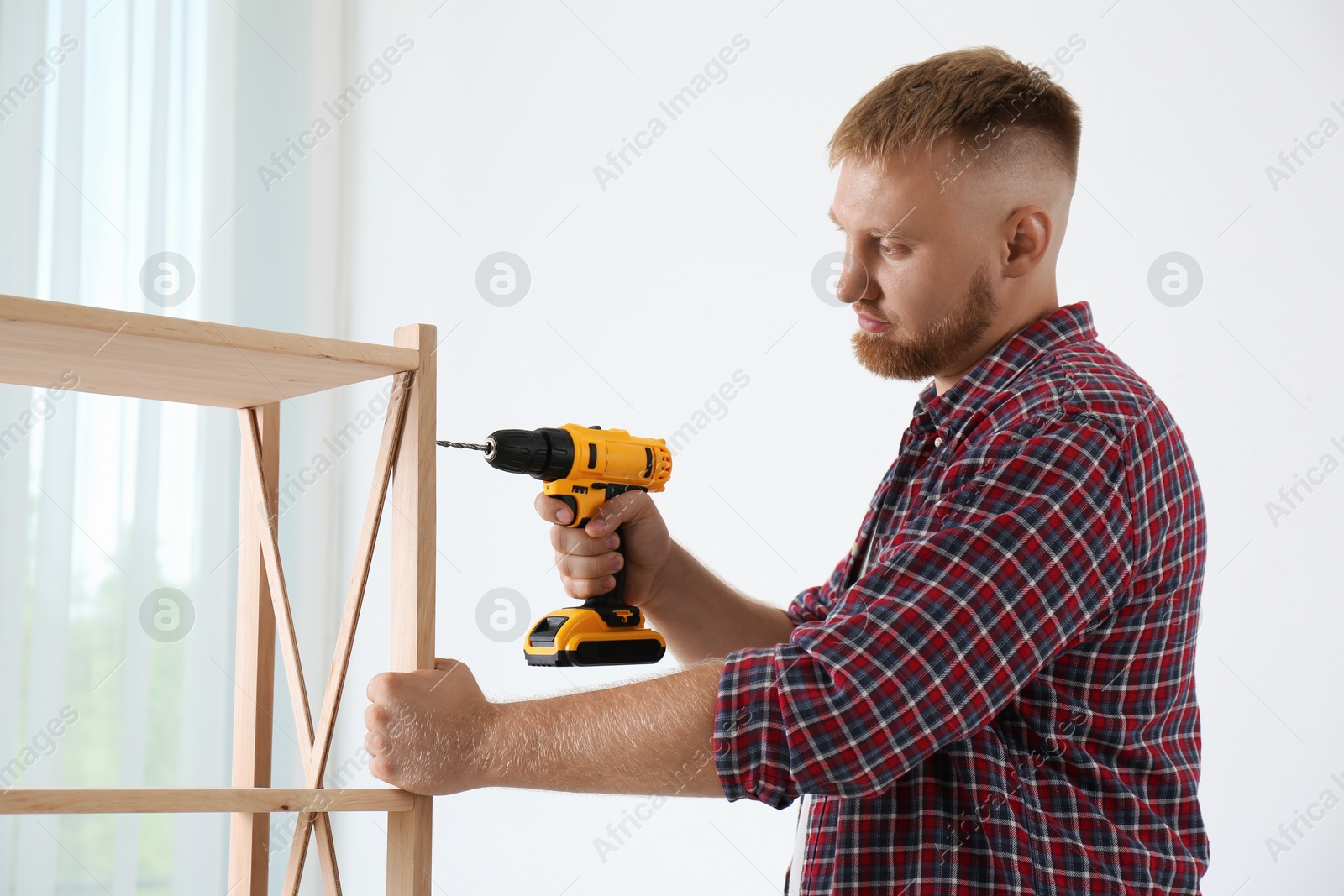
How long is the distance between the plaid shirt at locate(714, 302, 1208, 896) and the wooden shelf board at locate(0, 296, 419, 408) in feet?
1.66

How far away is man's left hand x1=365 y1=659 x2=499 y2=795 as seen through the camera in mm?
1063

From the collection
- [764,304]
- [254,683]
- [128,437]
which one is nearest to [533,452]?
[254,683]

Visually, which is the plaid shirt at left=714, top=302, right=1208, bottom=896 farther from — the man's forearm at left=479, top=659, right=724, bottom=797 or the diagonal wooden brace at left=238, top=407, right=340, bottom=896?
the diagonal wooden brace at left=238, top=407, right=340, bottom=896

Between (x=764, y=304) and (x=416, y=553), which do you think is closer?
(x=416, y=553)

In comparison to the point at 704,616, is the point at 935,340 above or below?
above

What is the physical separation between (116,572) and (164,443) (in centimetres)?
33

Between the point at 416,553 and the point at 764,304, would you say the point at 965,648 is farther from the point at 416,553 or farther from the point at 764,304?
the point at 764,304

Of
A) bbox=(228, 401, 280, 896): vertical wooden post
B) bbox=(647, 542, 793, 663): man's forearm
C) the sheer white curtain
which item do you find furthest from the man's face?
the sheer white curtain

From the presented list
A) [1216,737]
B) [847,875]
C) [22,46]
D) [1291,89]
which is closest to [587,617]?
[847,875]

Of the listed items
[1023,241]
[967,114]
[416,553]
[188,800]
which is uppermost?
[967,114]

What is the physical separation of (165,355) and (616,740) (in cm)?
57

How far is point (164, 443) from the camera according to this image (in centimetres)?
264

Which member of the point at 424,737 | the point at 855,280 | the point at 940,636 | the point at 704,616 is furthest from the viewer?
the point at 704,616

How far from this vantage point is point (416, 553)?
116cm
